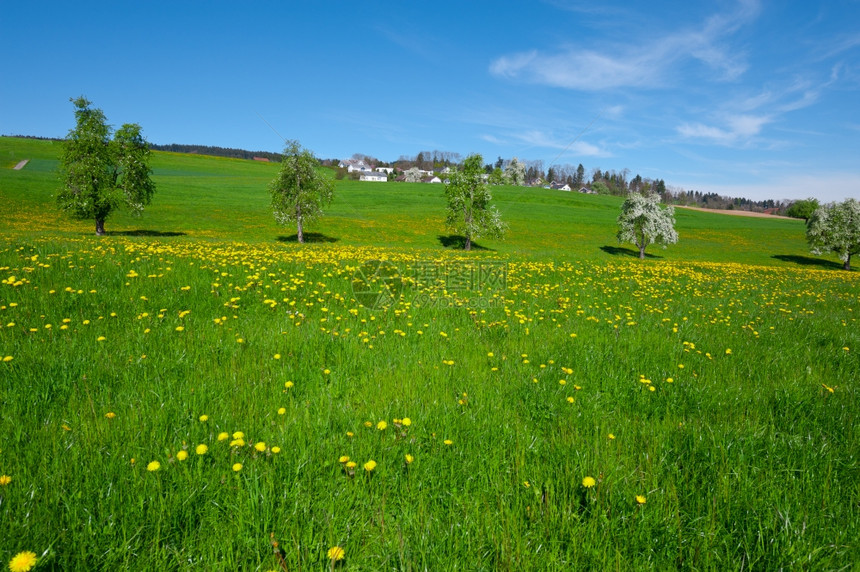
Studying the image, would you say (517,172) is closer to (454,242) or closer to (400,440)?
(454,242)

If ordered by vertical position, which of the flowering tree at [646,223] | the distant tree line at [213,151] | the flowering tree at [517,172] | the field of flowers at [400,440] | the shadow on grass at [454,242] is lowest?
the field of flowers at [400,440]

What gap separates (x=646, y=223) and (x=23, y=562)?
5112cm

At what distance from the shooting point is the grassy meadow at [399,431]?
80.0 inches

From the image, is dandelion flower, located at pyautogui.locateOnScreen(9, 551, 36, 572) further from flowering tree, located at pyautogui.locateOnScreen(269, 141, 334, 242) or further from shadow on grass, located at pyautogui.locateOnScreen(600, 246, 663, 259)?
shadow on grass, located at pyautogui.locateOnScreen(600, 246, 663, 259)

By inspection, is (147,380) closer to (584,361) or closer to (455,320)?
(455,320)

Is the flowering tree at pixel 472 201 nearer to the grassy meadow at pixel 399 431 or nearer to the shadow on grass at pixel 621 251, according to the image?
the shadow on grass at pixel 621 251

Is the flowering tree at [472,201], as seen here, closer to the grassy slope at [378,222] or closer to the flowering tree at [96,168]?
the grassy slope at [378,222]

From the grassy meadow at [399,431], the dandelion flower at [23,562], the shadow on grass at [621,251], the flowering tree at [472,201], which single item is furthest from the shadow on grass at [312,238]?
the dandelion flower at [23,562]

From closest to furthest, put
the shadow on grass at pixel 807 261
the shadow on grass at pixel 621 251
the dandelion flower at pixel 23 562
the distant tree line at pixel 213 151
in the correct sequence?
1. the dandelion flower at pixel 23 562
2. the shadow on grass at pixel 807 261
3. the shadow on grass at pixel 621 251
4. the distant tree line at pixel 213 151

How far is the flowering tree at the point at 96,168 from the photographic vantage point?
2925 cm

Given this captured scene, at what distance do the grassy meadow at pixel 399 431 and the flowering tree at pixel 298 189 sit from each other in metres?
30.1

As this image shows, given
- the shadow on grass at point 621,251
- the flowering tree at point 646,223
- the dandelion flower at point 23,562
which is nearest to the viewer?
the dandelion flower at point 23,562

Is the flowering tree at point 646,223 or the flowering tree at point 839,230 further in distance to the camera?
the flowering tree at point 646,223

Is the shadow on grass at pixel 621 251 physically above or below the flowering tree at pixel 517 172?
below
